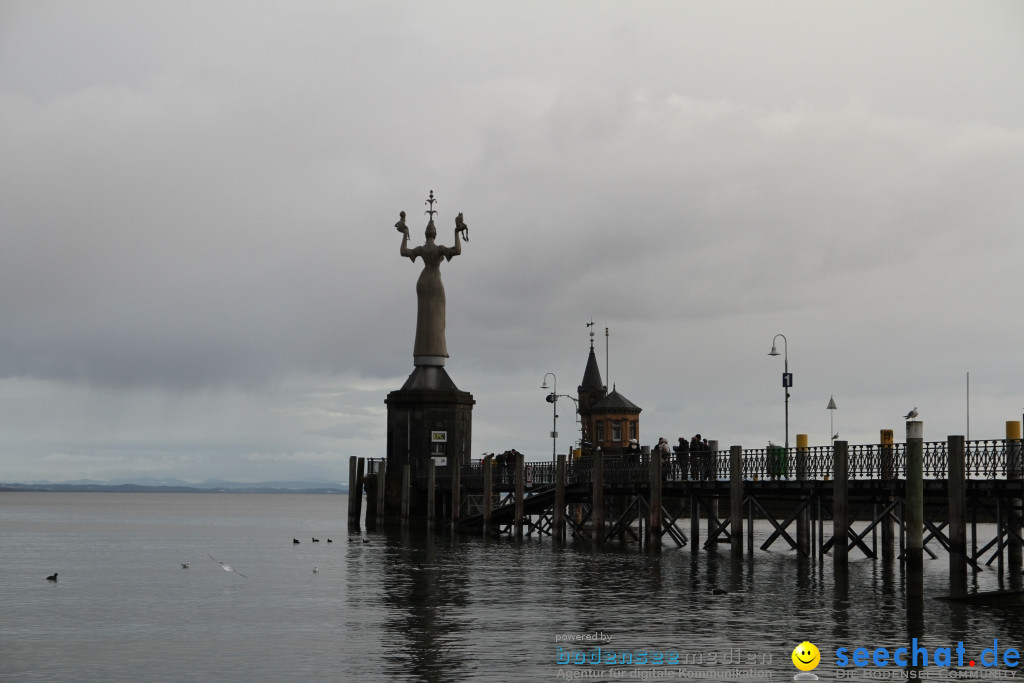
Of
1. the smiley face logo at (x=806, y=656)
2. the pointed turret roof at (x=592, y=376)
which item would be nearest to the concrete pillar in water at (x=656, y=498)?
the smiley face logo at (x=806, y=656)

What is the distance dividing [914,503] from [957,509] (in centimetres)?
165

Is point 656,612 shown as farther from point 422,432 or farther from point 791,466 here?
point 422,432

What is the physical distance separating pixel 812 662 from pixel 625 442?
5621 centimetres

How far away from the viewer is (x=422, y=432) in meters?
69.3

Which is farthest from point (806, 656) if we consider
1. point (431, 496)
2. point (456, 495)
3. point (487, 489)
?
point (431, 496)

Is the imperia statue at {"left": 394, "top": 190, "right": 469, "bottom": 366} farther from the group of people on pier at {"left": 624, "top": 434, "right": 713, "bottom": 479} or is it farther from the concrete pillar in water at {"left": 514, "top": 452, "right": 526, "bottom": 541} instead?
the group of people on pier at {"left": 624, "top": 434, "right": 713, "bottom": 479}

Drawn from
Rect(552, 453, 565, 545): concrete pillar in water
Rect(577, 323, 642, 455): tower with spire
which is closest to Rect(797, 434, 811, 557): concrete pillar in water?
Rect(552, 453, 565, 545): concrete pillar in water

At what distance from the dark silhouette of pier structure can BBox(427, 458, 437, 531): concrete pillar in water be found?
0.08 meters

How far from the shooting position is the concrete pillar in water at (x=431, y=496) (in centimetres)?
6494

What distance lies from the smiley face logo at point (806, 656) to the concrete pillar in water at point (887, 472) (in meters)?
12.7

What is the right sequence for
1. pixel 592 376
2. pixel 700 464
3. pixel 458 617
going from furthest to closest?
pixel 592 376 < pixel 700 464 < pixel 458 617

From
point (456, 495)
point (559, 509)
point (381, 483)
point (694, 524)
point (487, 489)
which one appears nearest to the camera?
point (694, 524)

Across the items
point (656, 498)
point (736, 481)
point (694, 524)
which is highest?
point (736, 481)

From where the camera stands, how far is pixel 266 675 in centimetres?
2331
